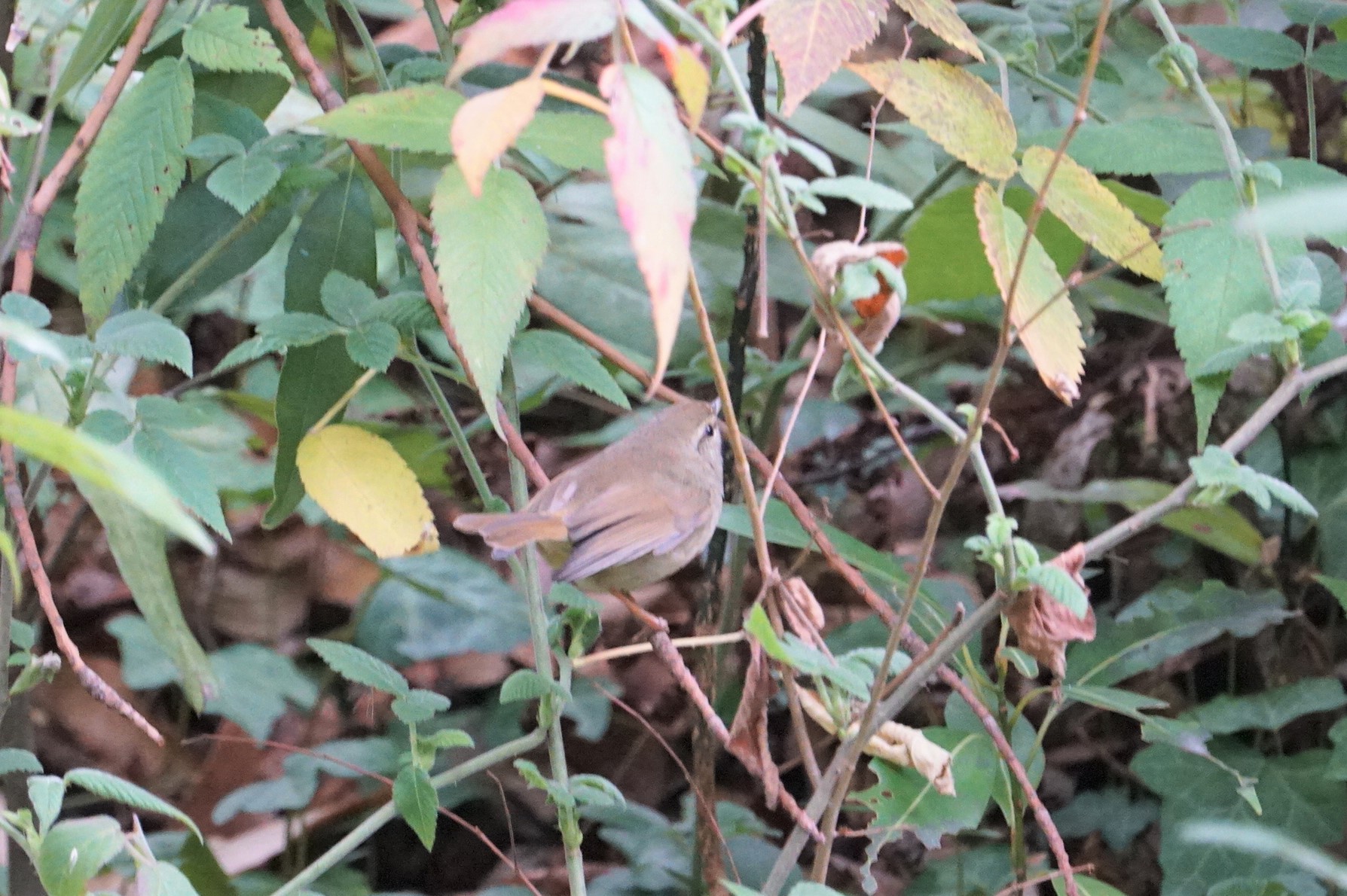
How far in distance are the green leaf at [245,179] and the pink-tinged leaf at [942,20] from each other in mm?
622

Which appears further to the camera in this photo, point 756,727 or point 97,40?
point 97,40

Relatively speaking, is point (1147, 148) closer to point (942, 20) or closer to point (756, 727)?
point (942, 20)

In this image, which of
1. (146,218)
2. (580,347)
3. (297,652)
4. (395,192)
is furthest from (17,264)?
(297,652)

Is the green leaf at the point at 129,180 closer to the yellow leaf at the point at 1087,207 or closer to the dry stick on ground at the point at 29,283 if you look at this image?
the dry stick on ground at the point at 29,283

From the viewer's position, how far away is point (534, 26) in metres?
0.63

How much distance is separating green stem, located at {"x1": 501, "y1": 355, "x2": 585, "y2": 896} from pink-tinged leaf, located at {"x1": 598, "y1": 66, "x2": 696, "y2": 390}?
0.59 metres

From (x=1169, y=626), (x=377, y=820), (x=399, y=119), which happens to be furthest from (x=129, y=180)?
(x=1169, y=626)

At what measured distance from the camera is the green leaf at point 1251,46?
1.52 metres

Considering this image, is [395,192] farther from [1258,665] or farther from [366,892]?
[1258,665]

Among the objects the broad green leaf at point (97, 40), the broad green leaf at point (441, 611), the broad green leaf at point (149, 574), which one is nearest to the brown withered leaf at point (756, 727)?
the broad green leaf at point (149, 574)

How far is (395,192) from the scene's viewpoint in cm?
116

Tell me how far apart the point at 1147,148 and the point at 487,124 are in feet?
3.05

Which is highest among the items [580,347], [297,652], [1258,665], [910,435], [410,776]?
[580,347]

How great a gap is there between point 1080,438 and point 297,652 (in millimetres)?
1882
